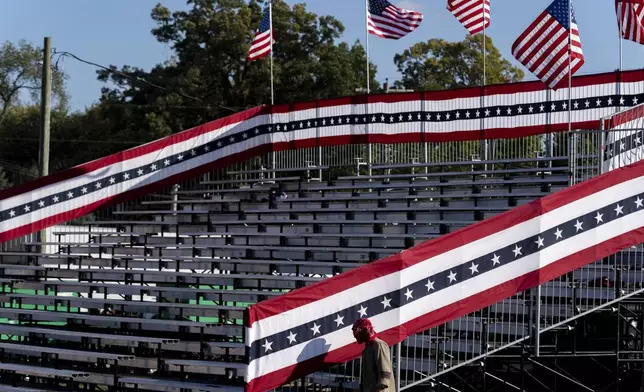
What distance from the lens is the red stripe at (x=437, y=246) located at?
950cm

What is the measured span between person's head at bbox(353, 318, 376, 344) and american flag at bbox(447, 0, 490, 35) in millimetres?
11622

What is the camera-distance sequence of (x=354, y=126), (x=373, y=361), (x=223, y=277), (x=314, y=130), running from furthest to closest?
(x=314, y=130), (x=354, y=126), (x=223, y=277), (x=373, y=361)

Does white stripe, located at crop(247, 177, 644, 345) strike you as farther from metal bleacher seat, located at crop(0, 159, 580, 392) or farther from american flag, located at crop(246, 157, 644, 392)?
metal bleacher seat, located at crop(0, 159, 580, 392)

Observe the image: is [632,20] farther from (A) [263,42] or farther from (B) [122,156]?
(B) [122,156]

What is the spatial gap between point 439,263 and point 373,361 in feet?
4.52

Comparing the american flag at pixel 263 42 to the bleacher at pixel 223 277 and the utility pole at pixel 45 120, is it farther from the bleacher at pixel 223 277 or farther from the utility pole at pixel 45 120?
the utility pole at pixel 45 120

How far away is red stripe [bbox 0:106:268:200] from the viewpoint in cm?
1864

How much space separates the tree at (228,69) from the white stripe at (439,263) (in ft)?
96.6

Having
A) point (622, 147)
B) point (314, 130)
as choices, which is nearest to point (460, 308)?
point (622, 147)

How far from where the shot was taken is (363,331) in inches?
355

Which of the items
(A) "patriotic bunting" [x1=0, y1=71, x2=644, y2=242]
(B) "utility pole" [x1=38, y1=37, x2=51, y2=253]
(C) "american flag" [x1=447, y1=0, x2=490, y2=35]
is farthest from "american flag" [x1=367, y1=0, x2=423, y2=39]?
(B) "utility pole" [x1=38, y1=37, x2=51, y2=253]

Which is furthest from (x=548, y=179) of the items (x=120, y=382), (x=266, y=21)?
(x=266, y=21)

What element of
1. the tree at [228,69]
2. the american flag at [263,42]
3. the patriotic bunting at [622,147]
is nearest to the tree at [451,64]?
the tree at [228,69]

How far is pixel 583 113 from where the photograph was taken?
17969 millimetres
